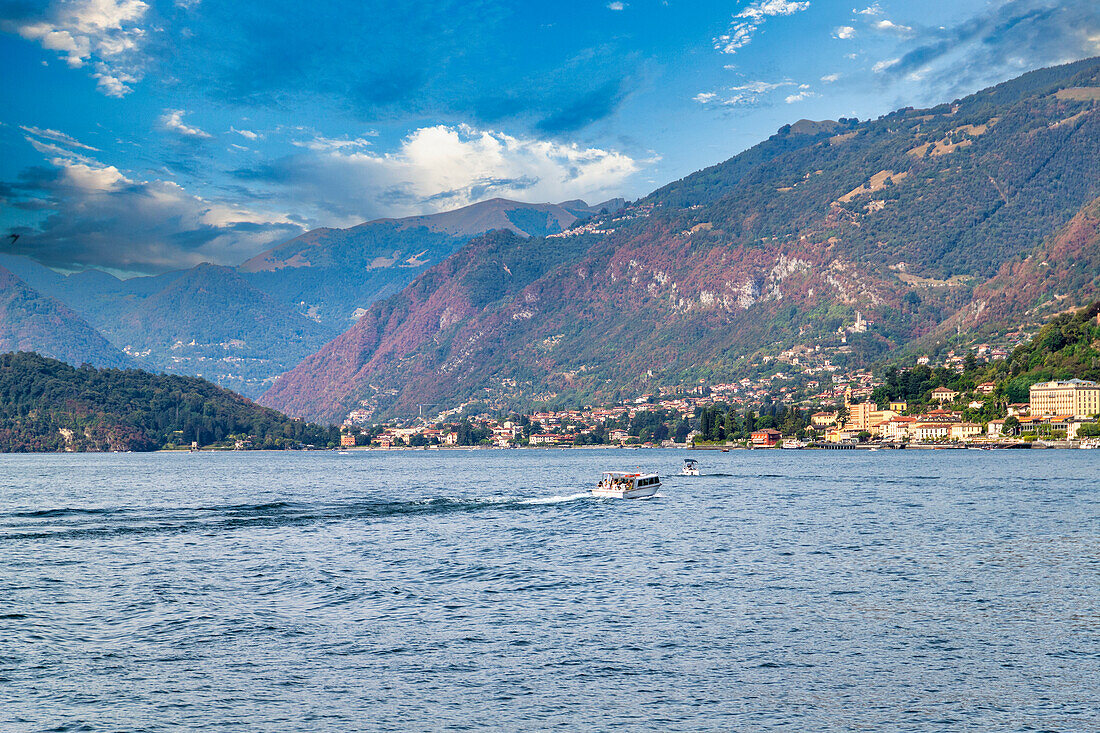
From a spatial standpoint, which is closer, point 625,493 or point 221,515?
point 221,515

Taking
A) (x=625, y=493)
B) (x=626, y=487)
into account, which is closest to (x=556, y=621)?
(x=625, y=493)

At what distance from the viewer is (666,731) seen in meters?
24.4

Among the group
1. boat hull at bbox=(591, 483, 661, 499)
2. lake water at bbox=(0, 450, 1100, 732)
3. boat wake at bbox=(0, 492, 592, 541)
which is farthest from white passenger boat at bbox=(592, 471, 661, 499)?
lake water at bbox=(0, 450, 1100, 732)

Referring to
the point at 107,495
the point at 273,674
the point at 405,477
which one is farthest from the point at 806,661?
the point at 405,477

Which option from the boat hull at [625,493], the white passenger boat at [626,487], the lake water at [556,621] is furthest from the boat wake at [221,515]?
the white passenger boat at [626,487]

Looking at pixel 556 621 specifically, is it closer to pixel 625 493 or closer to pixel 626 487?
pixel 625 493

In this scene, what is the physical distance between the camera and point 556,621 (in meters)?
37.4

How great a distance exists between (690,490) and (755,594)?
70.4 meters

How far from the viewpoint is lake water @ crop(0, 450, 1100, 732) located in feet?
86.2

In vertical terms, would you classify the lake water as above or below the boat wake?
below

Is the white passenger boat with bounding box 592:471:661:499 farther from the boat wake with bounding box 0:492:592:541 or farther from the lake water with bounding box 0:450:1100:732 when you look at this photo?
the lake water with bounding box 0:450:1100:732

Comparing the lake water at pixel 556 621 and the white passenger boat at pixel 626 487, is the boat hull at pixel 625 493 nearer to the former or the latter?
the white passenger boat at pixel 626 487

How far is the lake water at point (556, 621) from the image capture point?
86.2 ft

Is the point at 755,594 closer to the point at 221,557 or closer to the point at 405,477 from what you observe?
the point at 221,557
